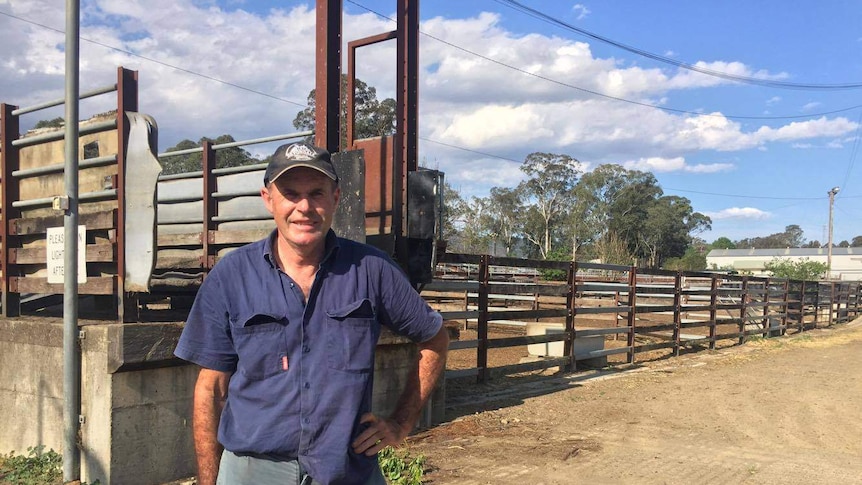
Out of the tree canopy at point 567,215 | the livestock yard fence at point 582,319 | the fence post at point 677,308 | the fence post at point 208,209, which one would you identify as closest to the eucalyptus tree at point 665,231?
the tree canopy at point 567,215

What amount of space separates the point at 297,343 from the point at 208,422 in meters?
0.41

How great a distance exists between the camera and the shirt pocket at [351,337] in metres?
1.91

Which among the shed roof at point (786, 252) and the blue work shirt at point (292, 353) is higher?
the blue work shirt at point (292, 353)

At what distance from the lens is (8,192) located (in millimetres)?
4984

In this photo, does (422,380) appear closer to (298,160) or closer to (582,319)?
(298,160)

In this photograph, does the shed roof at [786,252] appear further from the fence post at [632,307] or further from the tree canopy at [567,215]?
the fence post at [632,307]

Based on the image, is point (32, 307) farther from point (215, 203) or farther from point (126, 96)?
point (126, 96)

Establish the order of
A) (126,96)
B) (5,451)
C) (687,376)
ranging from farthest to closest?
(687,376) < (5,451) < (126,96)

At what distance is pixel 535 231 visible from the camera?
Result: 70188 mm

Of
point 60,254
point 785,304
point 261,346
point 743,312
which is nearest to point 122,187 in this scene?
point 60,254

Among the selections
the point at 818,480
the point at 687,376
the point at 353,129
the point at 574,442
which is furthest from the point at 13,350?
the point at 687,376

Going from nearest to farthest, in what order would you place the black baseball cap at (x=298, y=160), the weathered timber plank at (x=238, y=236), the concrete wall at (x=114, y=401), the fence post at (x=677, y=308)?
the black baseball cap at (x=298, y=160) < the concrete wall at (x=114, y=401) < the weathered timber plank at (x=238, y=236) < the fence post at (x=677, y=308)

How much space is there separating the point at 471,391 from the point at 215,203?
3.70 meters

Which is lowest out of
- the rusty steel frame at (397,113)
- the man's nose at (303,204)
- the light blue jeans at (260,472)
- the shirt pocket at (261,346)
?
the light blue jeans at (260,472)
